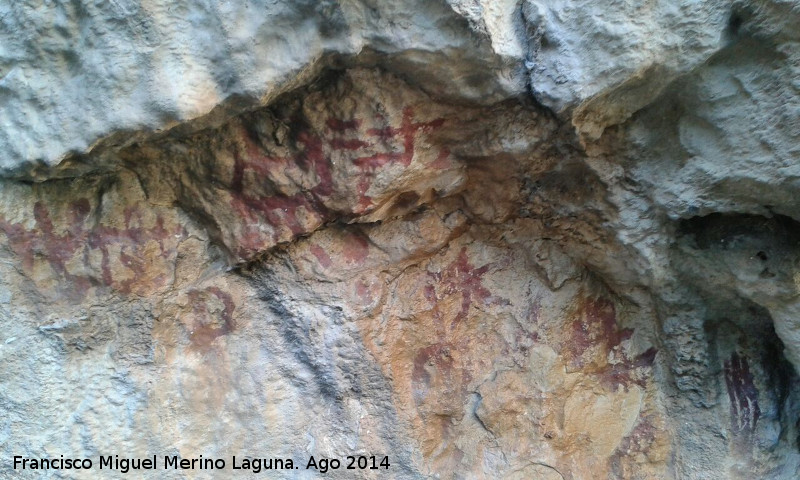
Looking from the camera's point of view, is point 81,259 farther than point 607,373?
No

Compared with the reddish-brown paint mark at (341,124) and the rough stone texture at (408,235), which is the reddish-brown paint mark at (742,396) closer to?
the rough stone texture at (408,235)

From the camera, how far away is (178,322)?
1223 mm

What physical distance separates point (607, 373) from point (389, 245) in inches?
24.0

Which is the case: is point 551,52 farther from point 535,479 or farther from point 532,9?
point 535,479

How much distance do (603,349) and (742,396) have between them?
0.30 m

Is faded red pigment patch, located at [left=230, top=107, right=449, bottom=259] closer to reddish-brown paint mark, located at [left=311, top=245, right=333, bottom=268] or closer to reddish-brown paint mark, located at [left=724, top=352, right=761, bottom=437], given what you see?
reddish-brown paint mark, located at [left=311, top=245, right=333, bottom=268]

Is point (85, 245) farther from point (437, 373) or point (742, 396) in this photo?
point (742, 396)

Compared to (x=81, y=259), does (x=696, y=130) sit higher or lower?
higher

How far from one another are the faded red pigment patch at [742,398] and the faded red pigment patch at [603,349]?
0.16 meters

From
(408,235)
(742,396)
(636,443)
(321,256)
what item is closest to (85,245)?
(321,256)

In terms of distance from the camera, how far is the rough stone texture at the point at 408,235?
0.97m

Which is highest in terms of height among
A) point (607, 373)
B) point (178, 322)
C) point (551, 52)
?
point (551, 52)

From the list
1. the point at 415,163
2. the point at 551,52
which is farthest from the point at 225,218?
A: the point at 551,52

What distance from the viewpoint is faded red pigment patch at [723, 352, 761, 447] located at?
1.32 meters
